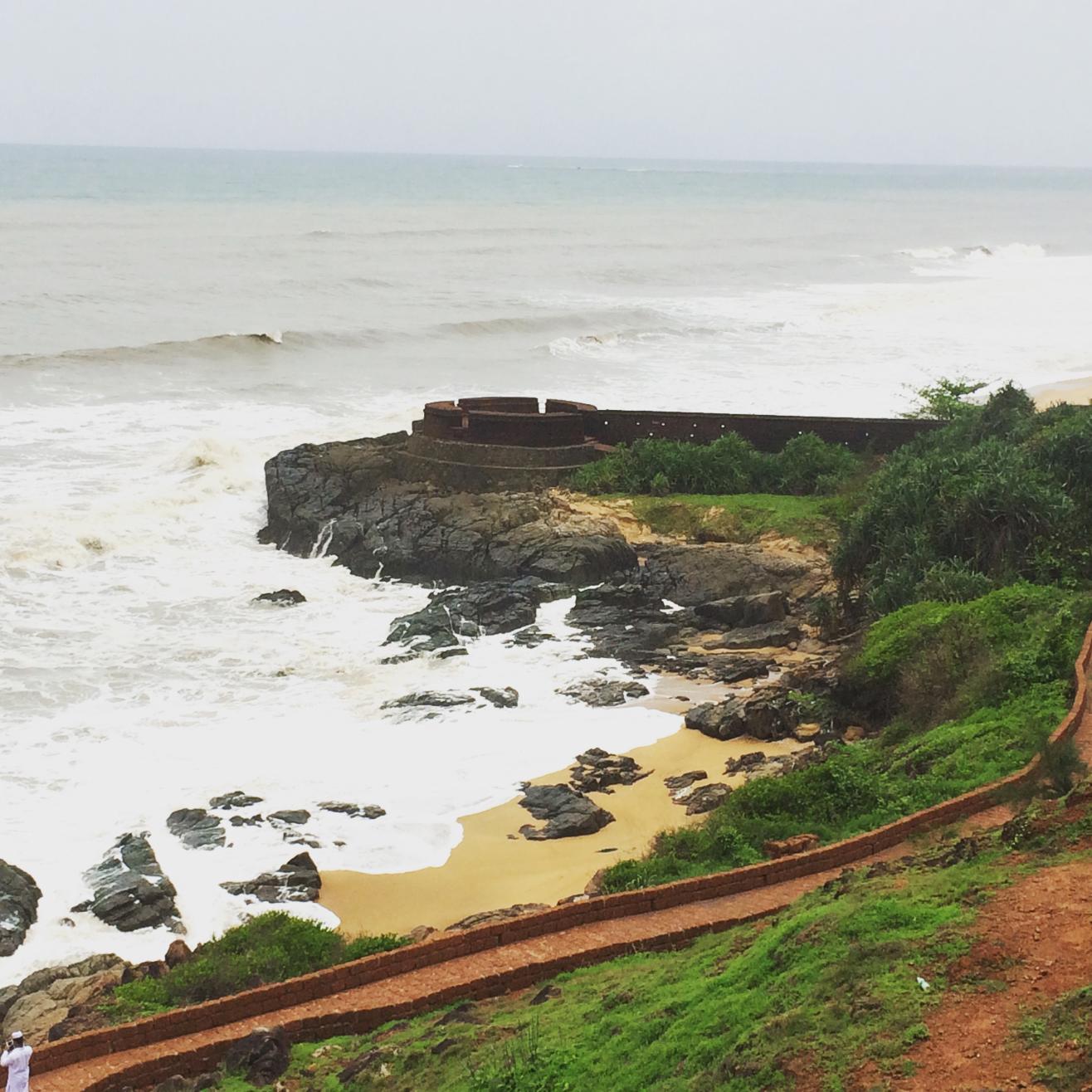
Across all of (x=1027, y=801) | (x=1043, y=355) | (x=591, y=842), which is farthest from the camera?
(x=1043, y=355)

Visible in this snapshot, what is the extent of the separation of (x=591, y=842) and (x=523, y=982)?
171 inches

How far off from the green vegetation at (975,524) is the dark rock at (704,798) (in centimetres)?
442

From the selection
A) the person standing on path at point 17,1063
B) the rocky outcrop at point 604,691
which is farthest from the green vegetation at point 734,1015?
the rocky outcrop at point 604,691

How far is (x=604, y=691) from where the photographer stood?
19.6 meters

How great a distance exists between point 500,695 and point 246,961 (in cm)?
804

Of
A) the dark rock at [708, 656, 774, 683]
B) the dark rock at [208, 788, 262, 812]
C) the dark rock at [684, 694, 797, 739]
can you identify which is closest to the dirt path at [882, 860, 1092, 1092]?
the dark rock at [684, 694, 797, 739]

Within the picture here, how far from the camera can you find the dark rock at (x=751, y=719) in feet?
58.3

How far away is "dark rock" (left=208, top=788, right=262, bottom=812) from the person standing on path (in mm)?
7539

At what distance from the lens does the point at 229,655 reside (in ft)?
71.2

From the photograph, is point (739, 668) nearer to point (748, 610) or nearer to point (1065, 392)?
point (748, 610)

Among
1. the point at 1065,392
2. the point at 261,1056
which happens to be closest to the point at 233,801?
the point at 261,1056

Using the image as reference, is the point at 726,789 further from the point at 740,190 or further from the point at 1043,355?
the point at 740,190

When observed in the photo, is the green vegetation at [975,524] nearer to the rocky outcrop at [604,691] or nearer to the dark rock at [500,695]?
the rocky outcrop at [604,691]

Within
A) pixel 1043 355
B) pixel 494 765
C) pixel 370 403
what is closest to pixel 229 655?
pixel 494 765
